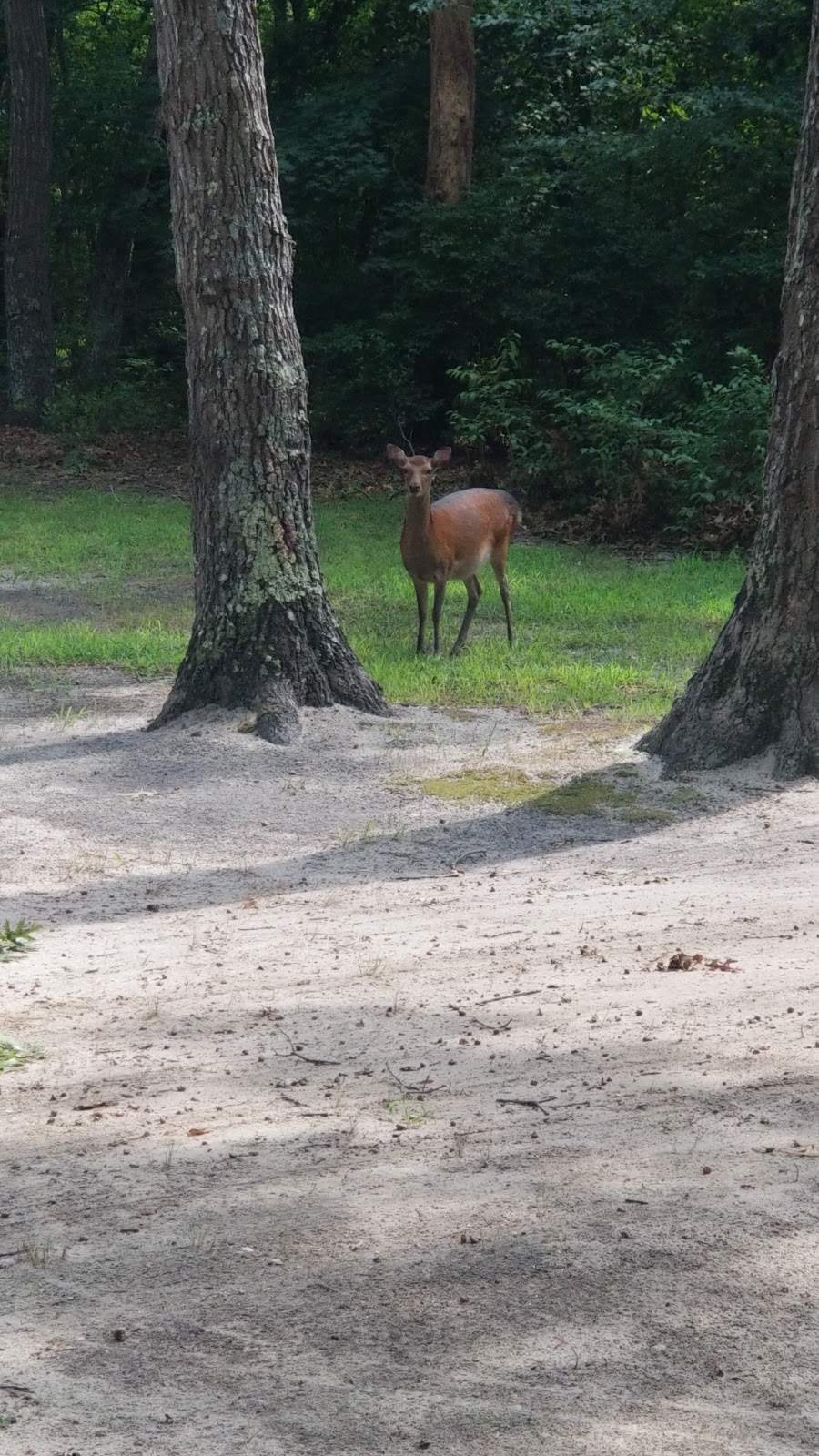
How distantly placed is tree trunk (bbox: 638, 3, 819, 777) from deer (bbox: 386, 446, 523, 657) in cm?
362

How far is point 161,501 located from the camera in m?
22.1

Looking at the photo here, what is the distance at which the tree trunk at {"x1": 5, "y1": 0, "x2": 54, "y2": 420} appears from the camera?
2634 cm

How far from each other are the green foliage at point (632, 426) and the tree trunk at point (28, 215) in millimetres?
8118

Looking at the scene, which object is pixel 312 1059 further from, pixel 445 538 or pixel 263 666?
pixel 445 538

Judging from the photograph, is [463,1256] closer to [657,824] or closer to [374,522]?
[657,824]

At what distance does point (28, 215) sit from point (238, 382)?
1951cm

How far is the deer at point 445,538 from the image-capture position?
11.9m

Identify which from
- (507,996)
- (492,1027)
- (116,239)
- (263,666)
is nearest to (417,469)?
(263,666)

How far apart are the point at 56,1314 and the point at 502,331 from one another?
72.5ft

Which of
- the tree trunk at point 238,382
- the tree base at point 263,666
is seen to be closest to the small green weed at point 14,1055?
the tree trunk at point 238,382

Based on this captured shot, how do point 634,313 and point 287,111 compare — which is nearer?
point 634,313

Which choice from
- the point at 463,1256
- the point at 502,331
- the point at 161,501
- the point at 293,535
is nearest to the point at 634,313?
the point at 502,331

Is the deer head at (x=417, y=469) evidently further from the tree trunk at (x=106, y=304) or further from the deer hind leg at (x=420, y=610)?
the tree trunk at (x=106, y=304)

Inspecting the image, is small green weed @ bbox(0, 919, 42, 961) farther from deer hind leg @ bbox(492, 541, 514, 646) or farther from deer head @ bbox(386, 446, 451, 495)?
deer hind leg @ bbox(492, 541, 514, 646)
